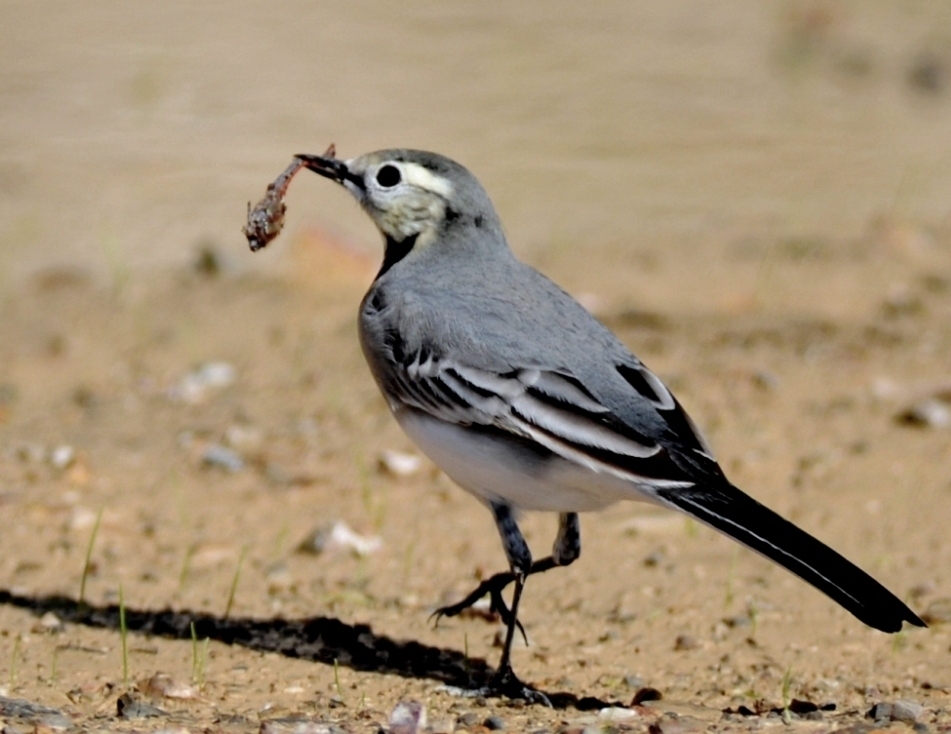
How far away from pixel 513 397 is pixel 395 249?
1.15m

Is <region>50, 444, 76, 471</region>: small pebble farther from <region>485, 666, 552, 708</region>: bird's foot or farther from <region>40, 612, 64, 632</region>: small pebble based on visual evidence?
<region>485, 666, 552, 708</region>: bird's foot

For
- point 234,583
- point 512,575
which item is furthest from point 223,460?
point 512,575

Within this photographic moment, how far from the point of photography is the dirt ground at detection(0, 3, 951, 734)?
18.8ft

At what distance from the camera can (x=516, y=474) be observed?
5594mm

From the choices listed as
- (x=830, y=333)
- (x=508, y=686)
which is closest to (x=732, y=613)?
(x=508, y=686)

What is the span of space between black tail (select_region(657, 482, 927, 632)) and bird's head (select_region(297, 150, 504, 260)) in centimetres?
169

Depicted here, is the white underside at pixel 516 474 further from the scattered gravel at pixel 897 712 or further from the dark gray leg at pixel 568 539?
the scattered gravel at pixel 897 712

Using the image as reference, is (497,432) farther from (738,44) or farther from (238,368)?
(738,44)

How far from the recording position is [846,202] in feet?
42.5

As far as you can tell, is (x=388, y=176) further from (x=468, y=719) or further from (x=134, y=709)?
(x=134, y=709)

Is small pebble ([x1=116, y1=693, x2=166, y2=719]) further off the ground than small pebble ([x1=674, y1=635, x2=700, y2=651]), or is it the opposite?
small pebble ([x1=674, y1=635, x2=700, y2=651])

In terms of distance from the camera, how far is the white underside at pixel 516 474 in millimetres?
5484

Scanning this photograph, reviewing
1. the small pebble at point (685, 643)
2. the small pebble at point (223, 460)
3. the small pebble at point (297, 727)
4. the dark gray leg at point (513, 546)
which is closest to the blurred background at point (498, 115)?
the small pebble at point (223, 460)

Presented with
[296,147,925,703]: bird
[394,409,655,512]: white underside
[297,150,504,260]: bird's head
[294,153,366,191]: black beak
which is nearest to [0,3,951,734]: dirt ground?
[296,147,925,703]: bird
